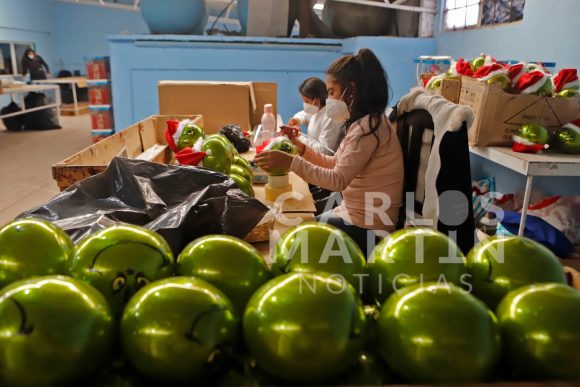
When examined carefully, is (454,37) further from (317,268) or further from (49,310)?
(49,310)

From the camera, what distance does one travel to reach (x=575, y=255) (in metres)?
2.34

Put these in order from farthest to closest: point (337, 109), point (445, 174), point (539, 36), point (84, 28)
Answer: point (84, 28) → point (539, 36) → point (337, 109) → point (445, 174)

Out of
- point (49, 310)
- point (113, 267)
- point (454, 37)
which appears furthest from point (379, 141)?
point (454, 37)

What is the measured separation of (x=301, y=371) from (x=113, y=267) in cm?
31

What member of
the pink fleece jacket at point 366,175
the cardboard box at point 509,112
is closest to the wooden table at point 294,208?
the pink fleece jacket at point 366,175

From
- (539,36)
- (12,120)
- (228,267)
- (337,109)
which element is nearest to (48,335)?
(228,267)

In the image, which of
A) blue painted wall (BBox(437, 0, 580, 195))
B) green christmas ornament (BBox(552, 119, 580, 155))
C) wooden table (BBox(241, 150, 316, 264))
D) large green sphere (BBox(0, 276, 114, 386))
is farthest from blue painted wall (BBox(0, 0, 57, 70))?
large green sphere (BBox(0, 276, 114, 386))

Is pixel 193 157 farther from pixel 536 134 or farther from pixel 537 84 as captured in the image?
pixel 537 84

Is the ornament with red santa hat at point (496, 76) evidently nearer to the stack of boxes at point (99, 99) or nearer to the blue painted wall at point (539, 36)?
the blue painted wall at point (539, 36)

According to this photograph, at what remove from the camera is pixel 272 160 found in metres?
1.75

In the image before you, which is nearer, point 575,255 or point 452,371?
point 452,371

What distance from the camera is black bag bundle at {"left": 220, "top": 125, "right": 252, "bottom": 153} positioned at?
8.65 ft

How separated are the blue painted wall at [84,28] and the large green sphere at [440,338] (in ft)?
47.4

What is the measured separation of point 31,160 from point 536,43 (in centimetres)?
587
